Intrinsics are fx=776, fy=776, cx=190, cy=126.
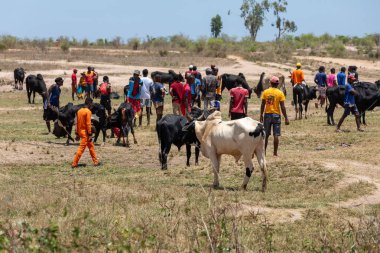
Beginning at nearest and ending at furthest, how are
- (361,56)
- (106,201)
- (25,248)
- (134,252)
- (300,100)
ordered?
(25,248) → (134,252) → (106,201) → (300,100) → (361,56)

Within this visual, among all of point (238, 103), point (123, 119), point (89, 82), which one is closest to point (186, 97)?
point (123, 119)

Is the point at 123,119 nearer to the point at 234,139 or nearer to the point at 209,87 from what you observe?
the point at 209,87

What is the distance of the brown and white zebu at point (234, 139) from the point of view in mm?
12109

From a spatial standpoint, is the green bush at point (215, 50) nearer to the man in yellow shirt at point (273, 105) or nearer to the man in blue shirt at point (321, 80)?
the man in blue shirt at point (321, 80)

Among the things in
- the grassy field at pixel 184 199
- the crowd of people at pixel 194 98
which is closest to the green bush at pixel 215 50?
the crowd of people at pixel 194 98

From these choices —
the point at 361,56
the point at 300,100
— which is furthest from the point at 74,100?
the point at 361,56

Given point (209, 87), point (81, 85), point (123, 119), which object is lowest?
point (81, 85)

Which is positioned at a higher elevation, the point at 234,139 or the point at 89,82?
the point at 234,139

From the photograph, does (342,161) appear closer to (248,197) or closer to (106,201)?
(248,197)

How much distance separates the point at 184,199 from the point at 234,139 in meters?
1.48

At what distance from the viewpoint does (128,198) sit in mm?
11422

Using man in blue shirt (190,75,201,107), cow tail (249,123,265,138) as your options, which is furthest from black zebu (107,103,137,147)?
cow tail (249,123,265,138)

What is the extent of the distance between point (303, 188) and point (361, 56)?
50.5m

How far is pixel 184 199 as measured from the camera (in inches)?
447
